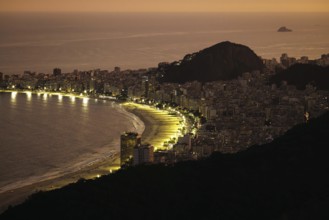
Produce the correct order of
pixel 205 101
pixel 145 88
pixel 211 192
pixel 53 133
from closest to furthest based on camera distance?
pixel 211 192
pixel 53 133
pixel 205 101
pixel 145 88

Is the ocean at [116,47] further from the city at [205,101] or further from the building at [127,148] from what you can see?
the building at [127,148]

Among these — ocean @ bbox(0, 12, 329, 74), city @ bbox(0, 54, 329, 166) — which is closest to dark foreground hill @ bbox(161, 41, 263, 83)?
city @ bbox(0, 54, 329, 166)

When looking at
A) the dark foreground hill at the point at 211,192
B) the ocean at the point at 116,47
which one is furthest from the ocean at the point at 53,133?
the ocean at the point at 116,47

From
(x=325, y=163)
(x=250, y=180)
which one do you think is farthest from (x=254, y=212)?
(x=325, y=163)

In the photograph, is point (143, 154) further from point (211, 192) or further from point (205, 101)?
point (205, 101)

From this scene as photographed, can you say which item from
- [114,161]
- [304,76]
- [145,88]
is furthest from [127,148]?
[304,76]

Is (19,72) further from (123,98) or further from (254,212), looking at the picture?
(254,212)

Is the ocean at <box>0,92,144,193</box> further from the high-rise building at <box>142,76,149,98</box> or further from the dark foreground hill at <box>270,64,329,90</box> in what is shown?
the dark foreground hill at <box>270,64,329,90</box>
